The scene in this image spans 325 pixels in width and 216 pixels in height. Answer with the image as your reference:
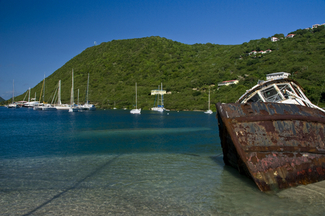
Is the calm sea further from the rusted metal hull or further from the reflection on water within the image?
the rusted metal hull

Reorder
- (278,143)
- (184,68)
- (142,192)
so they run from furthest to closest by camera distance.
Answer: (184,68) → (142,192) → (278,143)

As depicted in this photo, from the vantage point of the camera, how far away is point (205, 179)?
9414 mm

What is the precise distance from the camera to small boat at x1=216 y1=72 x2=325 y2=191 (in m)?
7.12

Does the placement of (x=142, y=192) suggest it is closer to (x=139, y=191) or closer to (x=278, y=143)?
(x=139, y=191)

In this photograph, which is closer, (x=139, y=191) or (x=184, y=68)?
(x=139, y=191)

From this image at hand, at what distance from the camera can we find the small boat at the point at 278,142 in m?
7.12

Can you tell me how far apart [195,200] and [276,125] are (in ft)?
10.5

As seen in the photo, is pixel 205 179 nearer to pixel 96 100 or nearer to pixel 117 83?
pixel 96 100

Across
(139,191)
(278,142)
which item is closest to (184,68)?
(139,191)

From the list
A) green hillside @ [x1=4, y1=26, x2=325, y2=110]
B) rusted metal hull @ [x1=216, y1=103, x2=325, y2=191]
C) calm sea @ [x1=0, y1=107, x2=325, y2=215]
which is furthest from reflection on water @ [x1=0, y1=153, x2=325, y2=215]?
green hillside @ [x1=4, y1=26, x2=325, y2=110]

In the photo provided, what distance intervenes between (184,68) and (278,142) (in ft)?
442

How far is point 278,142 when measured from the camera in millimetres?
7176

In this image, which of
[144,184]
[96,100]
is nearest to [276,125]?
[144,184]

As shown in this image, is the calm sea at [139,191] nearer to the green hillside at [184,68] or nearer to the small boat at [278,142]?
the small boat at [278,142]
